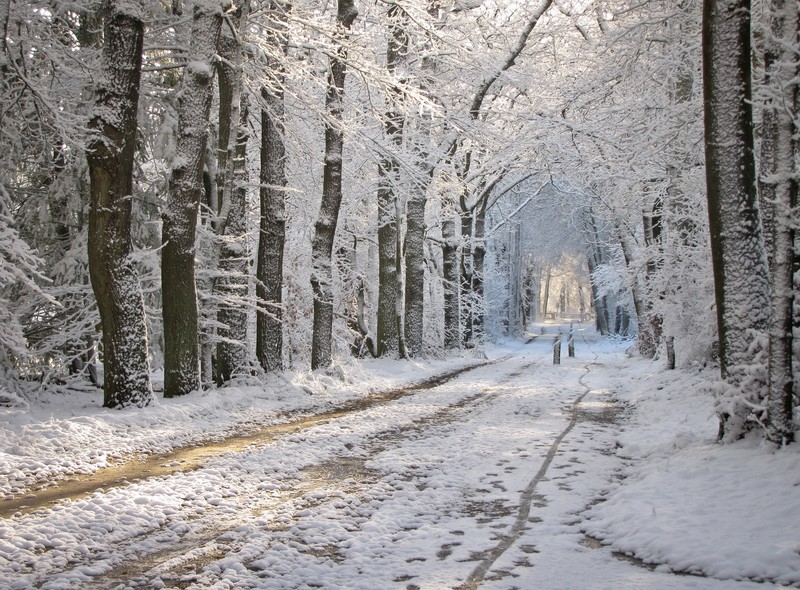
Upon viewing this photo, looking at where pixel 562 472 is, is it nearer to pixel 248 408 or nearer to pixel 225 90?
pixel 248 408

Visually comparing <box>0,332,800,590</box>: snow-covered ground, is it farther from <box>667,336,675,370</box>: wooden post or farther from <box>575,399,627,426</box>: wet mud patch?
<box>667,336,675,370</box>: wooden post

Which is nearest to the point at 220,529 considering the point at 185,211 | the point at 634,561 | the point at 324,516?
the point at 324,516

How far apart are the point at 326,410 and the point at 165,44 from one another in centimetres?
745

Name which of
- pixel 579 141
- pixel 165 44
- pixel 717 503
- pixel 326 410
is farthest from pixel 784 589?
pixel 579 141

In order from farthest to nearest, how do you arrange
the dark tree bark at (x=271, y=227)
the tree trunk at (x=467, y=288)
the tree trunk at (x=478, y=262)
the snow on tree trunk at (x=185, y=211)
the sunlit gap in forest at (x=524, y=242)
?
the sunlit gap in forest at (x=524, y=242) → the tree trunk at (x=478, y=262) → the tree trunk at (x=467, y=288) → the dark tree bark at (x=271, y=227) → the snow on tree trunk at (x=185, y=211)

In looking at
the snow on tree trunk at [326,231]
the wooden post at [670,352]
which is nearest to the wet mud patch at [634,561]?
the snow on tree trunk at [326,231]

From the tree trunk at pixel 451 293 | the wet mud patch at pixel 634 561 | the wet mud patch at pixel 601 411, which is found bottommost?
the wet mud patch at pixel 601 411

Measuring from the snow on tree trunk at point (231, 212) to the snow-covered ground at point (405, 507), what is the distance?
2.73 m

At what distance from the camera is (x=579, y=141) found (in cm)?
1892

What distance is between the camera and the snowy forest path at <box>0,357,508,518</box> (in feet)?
17.2

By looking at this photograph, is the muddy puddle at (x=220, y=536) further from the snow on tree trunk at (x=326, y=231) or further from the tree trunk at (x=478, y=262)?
the tree trunk at (x=478, y=262)

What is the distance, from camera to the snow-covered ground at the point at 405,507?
12.7 feet

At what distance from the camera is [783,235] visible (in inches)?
212

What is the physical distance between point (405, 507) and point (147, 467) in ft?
9.74
